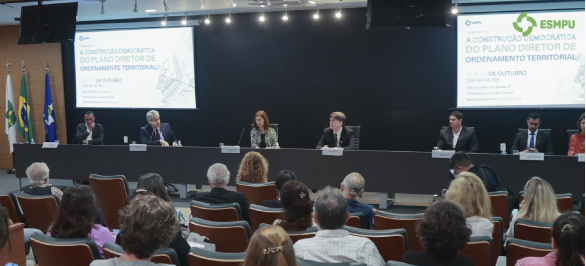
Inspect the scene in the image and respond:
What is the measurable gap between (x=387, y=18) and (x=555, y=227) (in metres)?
3.81

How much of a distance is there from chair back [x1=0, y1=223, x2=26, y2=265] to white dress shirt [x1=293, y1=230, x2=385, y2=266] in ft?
5.41

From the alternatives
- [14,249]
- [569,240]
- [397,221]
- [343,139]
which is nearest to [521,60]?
[343,139]

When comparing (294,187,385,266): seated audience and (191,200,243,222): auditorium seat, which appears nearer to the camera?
(294,187,385,266): seated audience

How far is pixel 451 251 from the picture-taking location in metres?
2.15

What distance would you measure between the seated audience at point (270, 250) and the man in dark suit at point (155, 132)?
5803 mm

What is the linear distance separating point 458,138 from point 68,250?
522cm

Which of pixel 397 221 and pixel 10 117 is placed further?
pixel 10 117

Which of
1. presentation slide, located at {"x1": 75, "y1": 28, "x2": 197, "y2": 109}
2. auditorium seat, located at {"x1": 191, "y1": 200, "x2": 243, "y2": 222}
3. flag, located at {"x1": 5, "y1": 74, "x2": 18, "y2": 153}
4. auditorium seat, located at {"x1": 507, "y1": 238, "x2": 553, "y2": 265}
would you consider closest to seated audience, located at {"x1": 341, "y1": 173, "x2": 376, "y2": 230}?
auditorium seat, located at {"x1": 191, "y1": 200, "x2": 243, "y2": 222}

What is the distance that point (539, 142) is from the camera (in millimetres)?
6332

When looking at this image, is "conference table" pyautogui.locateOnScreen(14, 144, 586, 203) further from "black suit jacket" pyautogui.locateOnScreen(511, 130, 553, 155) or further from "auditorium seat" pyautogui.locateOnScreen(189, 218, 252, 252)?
"auditorium seat" pyautogui.locateOnScreen(189, 218, 252, 252)

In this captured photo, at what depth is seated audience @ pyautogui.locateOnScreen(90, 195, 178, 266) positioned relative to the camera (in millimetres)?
1951

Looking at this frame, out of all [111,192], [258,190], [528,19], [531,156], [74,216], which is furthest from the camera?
[528,19]

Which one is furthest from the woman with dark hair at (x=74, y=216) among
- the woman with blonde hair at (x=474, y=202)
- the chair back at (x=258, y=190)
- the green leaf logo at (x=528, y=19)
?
the green leaf logo at (x=528, y=19)

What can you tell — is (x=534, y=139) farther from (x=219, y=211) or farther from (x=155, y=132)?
(x=155, y=132)
